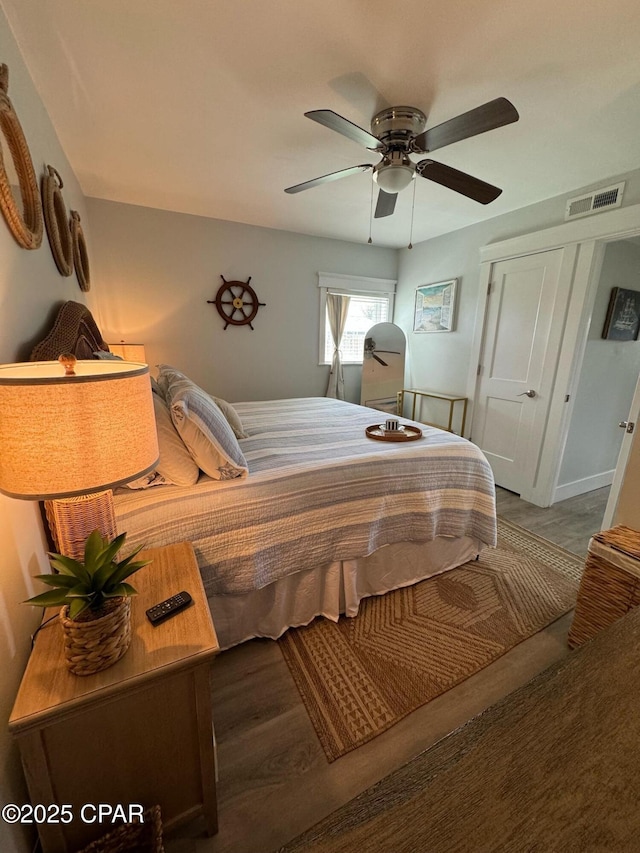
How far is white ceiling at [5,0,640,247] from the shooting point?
1240 millimetres

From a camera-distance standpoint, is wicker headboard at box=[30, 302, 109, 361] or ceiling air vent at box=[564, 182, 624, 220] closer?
wicker headboard at box=[30, 302, 109, 361]

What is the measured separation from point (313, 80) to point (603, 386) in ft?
10.5

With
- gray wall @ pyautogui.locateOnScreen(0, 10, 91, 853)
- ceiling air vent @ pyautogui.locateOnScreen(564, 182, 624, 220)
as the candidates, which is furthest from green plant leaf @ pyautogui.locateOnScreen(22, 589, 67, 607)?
ceiling air vent @ pyautogui.locateOnScreen(564, 182, 624, 220)

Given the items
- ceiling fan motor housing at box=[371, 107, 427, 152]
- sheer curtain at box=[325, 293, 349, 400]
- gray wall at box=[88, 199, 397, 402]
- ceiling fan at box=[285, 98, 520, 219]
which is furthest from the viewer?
sheer curtain at box=[325, 293, 349, 400]

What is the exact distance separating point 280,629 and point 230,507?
70cm

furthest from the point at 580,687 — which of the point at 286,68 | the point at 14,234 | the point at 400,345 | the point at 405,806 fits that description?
the point at 400,345

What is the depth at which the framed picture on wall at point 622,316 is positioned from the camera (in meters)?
2.75

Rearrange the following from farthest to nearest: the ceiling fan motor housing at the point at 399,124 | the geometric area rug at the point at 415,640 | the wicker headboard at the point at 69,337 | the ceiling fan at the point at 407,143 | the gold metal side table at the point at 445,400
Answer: the gold metal side table at the point at 445,400 → the ceiling fan motor housing at the point at 399,124 → the ceiling fan at the point at 407,143 → the geometric area rug at the point at 415,640 → the wicker headboard at the point at 69,337

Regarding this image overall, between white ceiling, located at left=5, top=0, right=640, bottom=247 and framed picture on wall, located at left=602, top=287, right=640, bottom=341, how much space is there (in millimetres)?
936

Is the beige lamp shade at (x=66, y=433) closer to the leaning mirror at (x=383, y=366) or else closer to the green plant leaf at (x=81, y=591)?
the green plant leaf at (x=81, y=591)

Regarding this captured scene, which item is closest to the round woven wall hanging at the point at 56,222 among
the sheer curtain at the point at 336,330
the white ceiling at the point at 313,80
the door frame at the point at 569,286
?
the white ceiling at the point at 313,80

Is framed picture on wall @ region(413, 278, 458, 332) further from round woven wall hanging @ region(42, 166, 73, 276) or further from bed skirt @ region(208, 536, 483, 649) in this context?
round woven wall hanging @ region(42, 166, 73, 276)

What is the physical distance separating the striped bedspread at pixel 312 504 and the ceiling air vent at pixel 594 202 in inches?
81.4

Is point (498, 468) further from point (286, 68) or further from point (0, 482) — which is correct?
point (0, 482)
